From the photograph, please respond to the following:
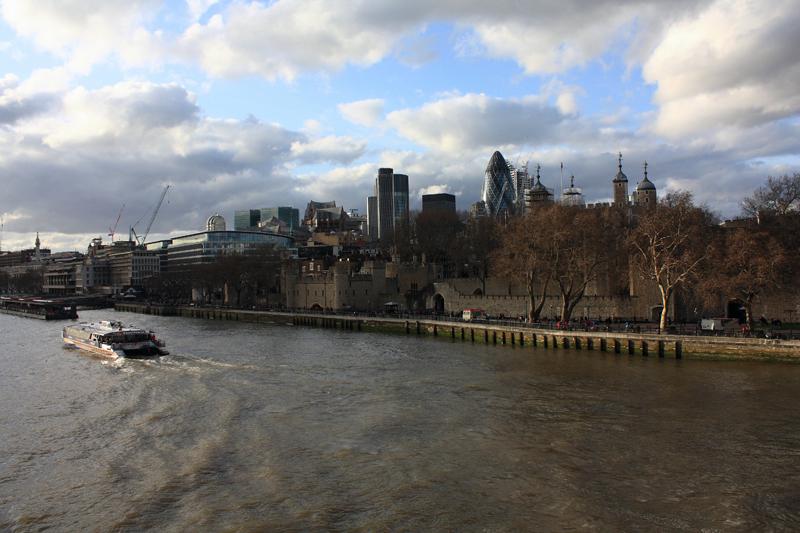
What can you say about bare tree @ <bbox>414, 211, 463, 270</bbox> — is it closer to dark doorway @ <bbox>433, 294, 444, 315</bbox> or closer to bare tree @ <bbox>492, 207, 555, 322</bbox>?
dark doorway @ <bbox>433, 294, 444, 315</bbox>

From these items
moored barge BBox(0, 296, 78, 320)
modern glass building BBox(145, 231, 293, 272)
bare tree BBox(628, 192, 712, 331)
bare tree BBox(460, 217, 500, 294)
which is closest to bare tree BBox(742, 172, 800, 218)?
bare tree BBox(628, 192, 712, 331)

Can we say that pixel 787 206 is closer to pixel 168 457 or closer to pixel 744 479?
pixel 744 479

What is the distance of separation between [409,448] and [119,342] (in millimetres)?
33686

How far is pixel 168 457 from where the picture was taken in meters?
21.1

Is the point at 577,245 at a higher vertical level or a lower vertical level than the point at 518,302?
higher

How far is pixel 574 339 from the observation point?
46812mm

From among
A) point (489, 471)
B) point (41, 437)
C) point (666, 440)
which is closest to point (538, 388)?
point (666, 440)

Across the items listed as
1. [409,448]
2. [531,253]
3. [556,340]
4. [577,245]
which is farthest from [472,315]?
[409,448]

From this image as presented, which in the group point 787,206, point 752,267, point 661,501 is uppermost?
point 787,206

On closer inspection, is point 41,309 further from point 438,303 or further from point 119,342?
point 119,342

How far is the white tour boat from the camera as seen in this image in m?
46.4

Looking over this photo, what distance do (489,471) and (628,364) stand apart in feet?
72.5

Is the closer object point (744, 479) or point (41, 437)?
point (744, 479)

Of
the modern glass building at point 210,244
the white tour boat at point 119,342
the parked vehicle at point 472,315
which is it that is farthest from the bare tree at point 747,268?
the modern glass building at point 210,244
